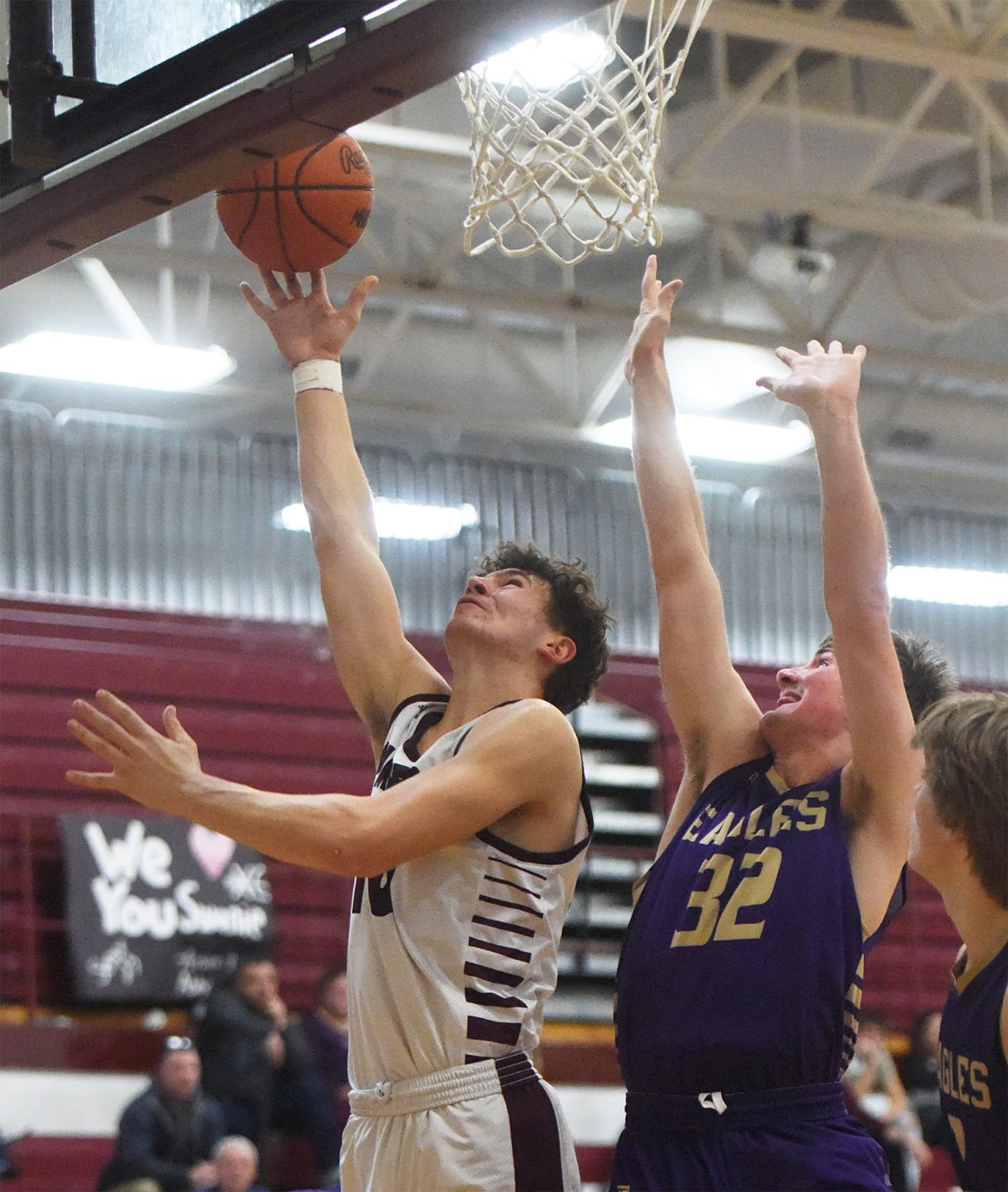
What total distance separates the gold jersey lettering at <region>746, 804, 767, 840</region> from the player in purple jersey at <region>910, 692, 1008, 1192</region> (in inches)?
15.4

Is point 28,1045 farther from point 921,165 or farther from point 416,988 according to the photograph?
point 921,165

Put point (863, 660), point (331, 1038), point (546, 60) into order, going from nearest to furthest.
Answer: point (863, 660) < point (546, 60) < point (331, 1038)

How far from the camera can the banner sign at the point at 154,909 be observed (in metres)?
10.7

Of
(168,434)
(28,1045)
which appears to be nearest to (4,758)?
(28,1045)

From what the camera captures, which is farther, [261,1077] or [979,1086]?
[261,1077]

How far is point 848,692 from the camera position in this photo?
3.48 m

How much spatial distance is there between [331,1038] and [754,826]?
7.06 m

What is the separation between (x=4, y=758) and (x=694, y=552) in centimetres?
814

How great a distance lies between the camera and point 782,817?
144 inches

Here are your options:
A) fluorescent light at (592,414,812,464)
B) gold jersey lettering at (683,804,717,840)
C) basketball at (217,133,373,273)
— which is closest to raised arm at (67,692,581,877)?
gold jersey lettering at (683,804,717,840)

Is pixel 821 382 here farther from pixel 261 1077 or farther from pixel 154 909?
pixel 154 909

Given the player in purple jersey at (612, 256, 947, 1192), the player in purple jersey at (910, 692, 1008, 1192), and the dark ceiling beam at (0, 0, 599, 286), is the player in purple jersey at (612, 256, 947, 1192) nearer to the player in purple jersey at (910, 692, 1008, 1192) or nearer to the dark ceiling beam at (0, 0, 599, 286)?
the player in purple jersey at (910, 692, 1008, 1192)

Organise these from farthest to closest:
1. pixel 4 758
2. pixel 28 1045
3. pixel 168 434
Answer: pixel 168 434
pixel 4 758
pixel 28 1045

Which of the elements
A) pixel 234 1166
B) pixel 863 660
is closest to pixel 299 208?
pixel 863 660
